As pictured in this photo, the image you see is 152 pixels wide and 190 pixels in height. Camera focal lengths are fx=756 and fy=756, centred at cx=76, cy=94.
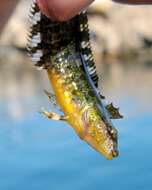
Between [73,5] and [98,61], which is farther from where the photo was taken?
[98,61]

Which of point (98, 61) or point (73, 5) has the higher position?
point (98, 61)

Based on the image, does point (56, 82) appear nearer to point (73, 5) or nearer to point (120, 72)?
point (73, 5)

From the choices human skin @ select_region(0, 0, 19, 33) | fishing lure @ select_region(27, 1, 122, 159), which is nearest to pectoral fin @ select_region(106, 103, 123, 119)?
fishing lure @ select_region(27, 1, 122, 159)

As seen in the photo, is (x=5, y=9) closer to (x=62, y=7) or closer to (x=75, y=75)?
(x=75, y=75)

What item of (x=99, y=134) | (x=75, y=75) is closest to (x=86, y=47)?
(x=75, y=75)

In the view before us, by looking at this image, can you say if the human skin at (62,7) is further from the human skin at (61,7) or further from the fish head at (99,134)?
the fish head at (99,134)

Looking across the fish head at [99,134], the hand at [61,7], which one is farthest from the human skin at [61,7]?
the fish head at [99,134]

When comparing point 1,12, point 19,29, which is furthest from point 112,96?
point 1,12
